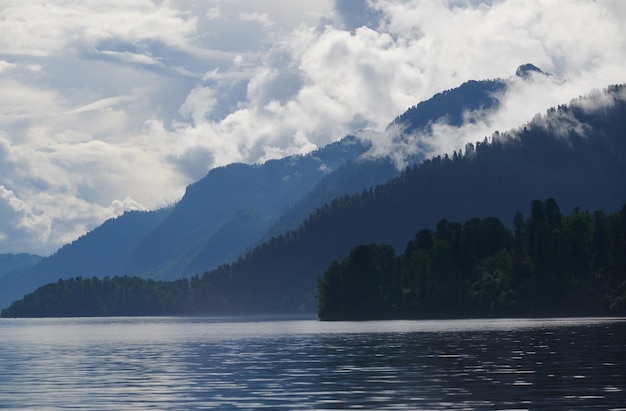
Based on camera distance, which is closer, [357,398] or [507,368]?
[357,398]

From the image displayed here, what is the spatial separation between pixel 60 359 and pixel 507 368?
59.9 m

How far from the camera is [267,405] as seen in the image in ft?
212

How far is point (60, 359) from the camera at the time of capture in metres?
127

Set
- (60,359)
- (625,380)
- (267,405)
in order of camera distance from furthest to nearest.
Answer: (60,359)
(625,380)
(267,405)

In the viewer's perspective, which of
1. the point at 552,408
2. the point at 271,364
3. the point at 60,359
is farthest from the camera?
the point at 60,359

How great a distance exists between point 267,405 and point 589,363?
34574mm

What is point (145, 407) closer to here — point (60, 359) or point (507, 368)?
point (507, 368)

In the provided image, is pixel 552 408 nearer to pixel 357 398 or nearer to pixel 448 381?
pixel 357 398

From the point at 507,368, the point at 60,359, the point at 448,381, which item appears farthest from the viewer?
the point at 60,359

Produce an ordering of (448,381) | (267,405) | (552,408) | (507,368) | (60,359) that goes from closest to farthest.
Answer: (552,408) → (267,405) → (448,381) → (507,368) → (60,359)

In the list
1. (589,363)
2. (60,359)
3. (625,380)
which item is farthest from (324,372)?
(60,359)

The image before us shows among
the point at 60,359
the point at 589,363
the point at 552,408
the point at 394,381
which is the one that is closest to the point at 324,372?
the point at 394,381

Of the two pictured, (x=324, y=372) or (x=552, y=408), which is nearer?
(x=552, y=408)

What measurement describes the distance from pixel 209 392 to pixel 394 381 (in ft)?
44.8
